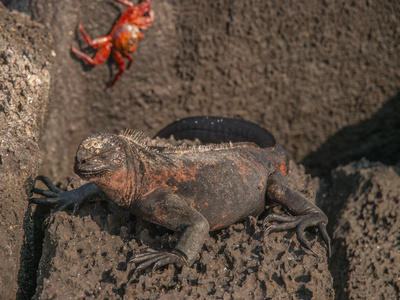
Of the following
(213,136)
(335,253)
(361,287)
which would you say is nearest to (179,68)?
(213,136)

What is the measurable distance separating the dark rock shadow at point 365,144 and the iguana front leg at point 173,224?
279 centimetres

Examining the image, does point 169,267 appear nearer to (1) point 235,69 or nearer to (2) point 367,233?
(2) point 367,233

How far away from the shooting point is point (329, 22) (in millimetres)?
4340

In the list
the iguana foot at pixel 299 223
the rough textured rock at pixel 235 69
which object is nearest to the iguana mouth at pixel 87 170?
the iguana foot at pixel 299 223

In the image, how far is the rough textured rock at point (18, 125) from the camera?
8.59 ft

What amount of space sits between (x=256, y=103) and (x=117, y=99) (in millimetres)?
1545

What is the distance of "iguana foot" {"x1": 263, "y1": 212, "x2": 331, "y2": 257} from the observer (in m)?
2.79

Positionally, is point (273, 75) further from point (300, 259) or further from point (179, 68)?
point (300, 259)

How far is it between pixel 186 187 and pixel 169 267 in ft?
1.72

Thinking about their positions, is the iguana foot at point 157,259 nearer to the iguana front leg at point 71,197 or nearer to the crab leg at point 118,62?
the iguana front leg at point 71,197

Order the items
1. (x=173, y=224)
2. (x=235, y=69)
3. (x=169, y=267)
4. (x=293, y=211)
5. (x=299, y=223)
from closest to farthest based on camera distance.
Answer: (x=169, y=267)
(x=173, y=224)
(x=299, y=223)
(x=293, y=211)
(x=235, y=69)

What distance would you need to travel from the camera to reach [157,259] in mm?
2432

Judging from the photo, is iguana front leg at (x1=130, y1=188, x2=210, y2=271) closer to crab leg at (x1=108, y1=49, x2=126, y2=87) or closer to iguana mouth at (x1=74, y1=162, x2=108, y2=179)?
iguana mouth at (x1=74, y1=162, x2=108, y2=179)

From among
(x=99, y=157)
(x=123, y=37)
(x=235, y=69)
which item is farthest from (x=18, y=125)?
(x=235, y=69)
